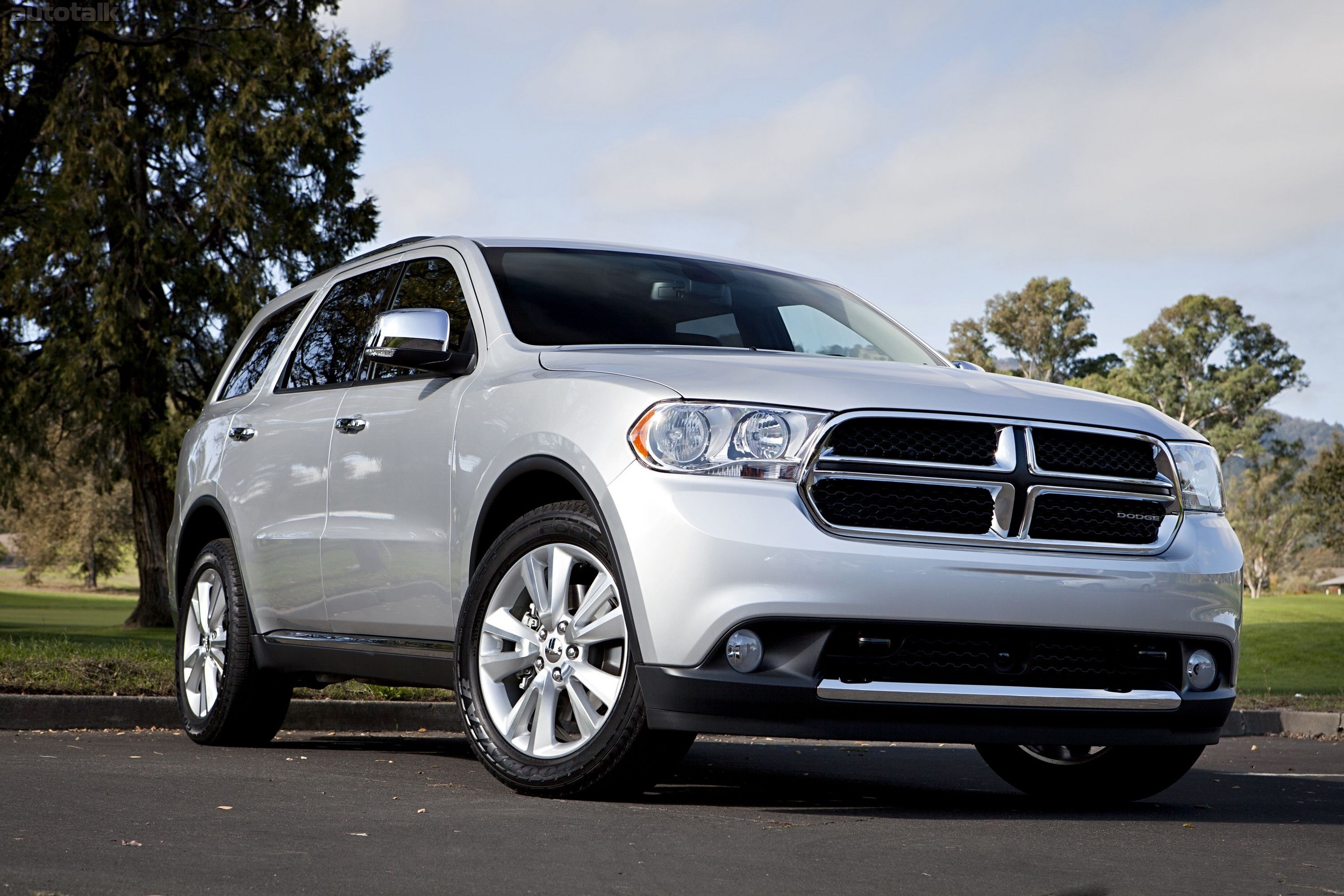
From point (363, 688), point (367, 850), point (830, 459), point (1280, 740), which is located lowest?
point (1280, 740)

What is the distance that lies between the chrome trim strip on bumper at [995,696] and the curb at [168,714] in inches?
155

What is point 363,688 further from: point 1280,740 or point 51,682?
point 1280,740

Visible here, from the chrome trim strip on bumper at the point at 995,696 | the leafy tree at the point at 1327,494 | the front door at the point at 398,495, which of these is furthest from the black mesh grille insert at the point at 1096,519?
the leafy tree at the point at 1327,494

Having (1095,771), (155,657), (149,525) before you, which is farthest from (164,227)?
(1095,771)

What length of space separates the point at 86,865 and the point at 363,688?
593cm

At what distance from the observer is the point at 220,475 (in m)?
7.08

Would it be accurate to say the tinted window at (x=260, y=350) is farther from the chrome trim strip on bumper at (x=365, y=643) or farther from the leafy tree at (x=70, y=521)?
the leafy tree at (x=70, y=521)

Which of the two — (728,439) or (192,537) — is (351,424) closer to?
(192,537)

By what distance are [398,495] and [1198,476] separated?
281cm

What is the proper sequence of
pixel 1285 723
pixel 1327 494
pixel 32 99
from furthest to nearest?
1. pixel 1327 494
2. pixel 32 99
3. pixel 1285 723

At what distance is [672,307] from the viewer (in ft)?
19.2

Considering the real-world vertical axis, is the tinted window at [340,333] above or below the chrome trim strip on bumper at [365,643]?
above

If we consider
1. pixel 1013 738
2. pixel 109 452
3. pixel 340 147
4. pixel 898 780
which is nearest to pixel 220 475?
pixel 898 780

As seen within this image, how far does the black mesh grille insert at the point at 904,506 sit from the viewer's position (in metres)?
4.39
